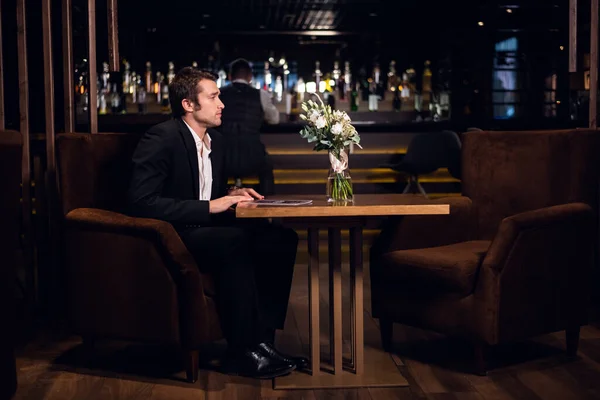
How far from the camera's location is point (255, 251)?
3465 millimetres

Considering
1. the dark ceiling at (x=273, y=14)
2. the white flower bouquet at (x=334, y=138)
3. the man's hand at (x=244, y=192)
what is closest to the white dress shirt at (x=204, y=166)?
the man's hand at (x=244, y=192)

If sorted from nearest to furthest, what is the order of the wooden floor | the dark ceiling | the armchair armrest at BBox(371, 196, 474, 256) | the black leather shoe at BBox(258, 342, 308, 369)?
1. the wooden floor
2. the black leather shoe at BBox(258, 342, 308, 369)
3. the armchair armrest at BBox(371, 196, 474, 256)
4. the dark ceiling

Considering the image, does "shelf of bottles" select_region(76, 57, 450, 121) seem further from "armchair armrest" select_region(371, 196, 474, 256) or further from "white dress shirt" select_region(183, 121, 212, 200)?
"white dress shirt" select_region(183, 121, 212, 200)

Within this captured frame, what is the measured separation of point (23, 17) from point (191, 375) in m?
2.03

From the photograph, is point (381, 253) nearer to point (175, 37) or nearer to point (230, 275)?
point (230, 275)

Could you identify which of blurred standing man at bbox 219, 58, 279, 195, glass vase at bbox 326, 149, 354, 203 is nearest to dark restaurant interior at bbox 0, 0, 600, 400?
glass vase at bbox 326, 149, 354, 203

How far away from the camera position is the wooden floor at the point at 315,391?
3135mm

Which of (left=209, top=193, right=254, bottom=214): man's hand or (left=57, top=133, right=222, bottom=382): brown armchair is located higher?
(left=209, top=193, right=254, bottom=214): man's hand

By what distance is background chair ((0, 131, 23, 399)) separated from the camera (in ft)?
8.82

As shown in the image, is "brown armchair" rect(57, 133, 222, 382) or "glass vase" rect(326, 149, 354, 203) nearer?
"brown armchair" rect(57, 133, 222, 382)

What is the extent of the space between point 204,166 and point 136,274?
568 mm

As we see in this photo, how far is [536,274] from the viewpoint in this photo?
3381 millimetres

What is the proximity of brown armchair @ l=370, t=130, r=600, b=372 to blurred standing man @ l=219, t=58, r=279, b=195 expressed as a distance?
288 cm

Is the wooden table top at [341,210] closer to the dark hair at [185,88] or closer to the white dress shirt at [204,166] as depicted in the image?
the white dress shirt at [204,166]
